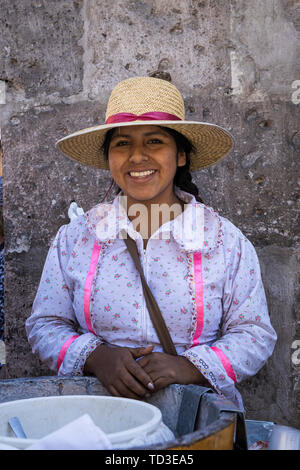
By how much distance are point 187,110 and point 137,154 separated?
26.1 inches

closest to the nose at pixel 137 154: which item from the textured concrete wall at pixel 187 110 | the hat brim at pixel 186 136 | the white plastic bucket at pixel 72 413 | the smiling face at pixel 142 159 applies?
the smiling face at pixel 142 159

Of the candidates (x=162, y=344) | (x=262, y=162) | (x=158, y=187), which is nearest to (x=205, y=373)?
(x=162, y=344)

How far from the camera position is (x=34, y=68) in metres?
2.75

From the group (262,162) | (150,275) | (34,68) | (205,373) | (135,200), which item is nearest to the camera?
(205,373)

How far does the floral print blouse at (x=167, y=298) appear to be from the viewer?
6.38ft

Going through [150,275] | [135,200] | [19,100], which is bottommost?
[150,275]

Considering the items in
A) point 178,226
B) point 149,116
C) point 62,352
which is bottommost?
point 62,352

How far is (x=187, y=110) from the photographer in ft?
8.63

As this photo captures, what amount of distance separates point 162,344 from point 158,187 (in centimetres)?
57

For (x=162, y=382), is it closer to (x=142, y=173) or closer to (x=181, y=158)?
(x=142, y=173)

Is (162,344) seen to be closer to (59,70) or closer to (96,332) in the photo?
(96,332)

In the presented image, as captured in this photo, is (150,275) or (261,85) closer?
(150,275)

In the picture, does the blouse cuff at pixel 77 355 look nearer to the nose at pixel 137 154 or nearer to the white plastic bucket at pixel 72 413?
the white plastic bucket at pixel 72 413

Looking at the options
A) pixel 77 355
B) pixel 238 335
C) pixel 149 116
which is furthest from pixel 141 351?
pixel 149 116
